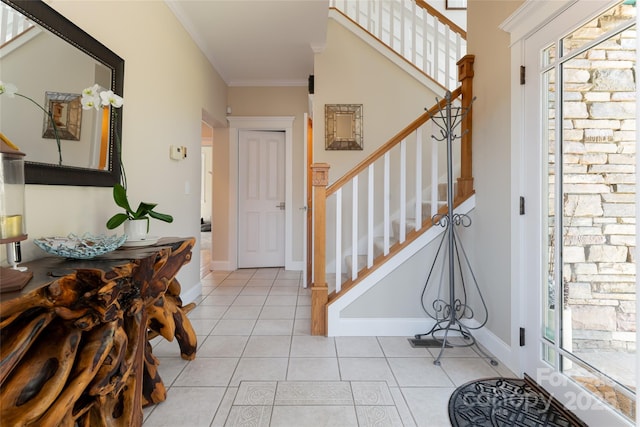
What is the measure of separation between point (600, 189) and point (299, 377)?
176 centimetres

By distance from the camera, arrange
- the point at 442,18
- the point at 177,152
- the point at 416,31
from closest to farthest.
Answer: the point at 177,152 → the point at 442,18 → the point at 416,31

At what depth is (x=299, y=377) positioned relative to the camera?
1765mm

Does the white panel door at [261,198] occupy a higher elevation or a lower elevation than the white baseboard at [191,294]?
higher

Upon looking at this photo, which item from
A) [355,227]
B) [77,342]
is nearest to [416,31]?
[355,227]

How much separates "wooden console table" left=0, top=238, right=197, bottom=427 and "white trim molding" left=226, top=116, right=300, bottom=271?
9.92 feet

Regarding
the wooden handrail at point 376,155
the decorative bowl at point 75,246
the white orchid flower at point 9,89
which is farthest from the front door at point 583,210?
the white orchid flower at point 9,89

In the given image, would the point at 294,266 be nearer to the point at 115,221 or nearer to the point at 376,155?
the point at 376,155

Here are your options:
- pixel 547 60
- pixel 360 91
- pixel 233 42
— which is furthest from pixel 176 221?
pixel 547 60

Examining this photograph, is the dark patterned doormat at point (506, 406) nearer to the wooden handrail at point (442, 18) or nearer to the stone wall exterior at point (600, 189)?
the stone wall exterior at point (600, 189)

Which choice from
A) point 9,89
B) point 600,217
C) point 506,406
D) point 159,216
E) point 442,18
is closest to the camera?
point 9,89

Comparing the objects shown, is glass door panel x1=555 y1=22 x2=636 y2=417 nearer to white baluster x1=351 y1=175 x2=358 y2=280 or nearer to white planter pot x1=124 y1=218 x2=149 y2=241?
white baluster x1=351 y1=175 x2=358 y2=280

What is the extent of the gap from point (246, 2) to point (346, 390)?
3.05 m

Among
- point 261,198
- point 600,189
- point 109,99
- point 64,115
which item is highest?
point 109,99

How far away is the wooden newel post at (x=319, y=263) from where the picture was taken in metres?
2.30
